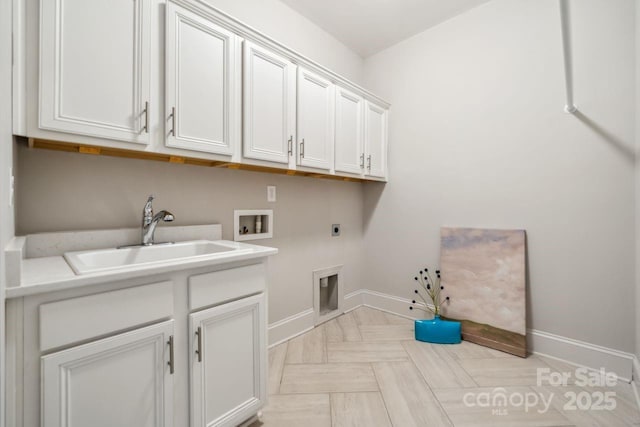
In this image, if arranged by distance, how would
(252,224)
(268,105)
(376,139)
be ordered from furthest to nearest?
(376,139) < (252,224) < (268,105)

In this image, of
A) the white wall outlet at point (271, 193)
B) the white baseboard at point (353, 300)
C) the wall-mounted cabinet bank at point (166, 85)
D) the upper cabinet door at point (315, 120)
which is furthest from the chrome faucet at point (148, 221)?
the white baseboard at point (353, 300)

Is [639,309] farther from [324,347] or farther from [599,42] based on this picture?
[324,347]

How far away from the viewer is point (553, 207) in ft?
6.49

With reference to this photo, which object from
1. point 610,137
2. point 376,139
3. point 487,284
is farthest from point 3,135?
point 610,137

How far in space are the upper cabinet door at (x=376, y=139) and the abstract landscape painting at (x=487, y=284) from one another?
84 centimetres

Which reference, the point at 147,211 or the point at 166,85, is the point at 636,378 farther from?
the point at 166,85

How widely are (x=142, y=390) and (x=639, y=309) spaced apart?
2.58 m

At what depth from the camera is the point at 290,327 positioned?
7.57 feet

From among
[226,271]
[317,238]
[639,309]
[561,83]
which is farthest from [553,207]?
[226,271]

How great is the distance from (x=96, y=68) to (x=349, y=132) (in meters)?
1.73

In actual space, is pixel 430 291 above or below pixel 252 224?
below

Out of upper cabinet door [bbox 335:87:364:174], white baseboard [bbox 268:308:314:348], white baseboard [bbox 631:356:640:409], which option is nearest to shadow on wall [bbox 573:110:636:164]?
white baseboard [bbox 631:356:640:409]

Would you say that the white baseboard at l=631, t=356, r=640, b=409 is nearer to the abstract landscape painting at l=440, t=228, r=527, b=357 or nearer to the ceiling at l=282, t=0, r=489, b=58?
the abstract landscape painting at l=440, t=228, r=527, b=357

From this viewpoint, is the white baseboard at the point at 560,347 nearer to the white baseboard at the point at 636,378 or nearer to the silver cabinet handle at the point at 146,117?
the white baseboard at the point at 636,378
